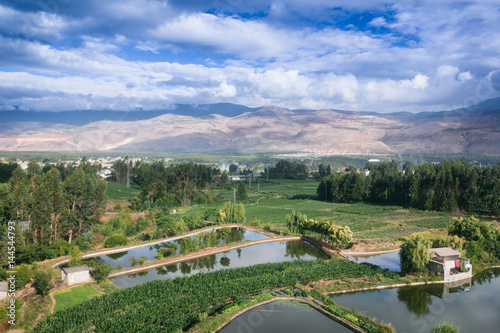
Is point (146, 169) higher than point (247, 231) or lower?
higher

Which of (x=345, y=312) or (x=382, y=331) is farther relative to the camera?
(x=345, y=312)

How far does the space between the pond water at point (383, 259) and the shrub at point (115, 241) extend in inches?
681

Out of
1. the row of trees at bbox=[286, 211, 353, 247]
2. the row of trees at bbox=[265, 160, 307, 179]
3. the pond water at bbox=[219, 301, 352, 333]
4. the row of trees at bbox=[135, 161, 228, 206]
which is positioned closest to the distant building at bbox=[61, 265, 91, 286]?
the pond water at bbox=[219, 301, 352, 333]

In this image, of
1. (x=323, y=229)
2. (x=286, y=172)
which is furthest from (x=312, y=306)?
(x=286, y=172)

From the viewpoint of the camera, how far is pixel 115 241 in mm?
27062

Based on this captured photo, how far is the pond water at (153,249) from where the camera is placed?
2402 centimetres

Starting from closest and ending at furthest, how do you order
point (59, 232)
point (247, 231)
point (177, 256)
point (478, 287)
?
point (478, 287) < point (177, 256) < point (59, 232) < point (247, 231)

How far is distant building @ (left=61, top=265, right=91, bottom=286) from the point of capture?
1858cm

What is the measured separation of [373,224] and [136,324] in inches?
1059

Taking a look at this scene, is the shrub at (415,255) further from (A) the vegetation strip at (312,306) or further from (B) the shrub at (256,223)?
(B) the shrub at (256,223)

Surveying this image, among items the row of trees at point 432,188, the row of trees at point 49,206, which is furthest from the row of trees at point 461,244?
the row of trees at point 49,206

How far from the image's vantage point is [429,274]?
2031 centimetres

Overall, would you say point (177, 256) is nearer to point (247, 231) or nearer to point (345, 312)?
point (247, 231)

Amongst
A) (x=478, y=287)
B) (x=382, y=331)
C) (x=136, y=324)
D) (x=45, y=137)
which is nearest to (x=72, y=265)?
(x=136, y=324)
